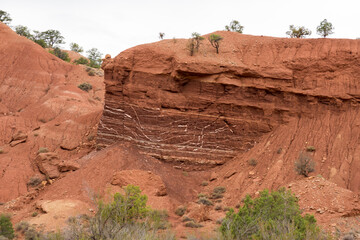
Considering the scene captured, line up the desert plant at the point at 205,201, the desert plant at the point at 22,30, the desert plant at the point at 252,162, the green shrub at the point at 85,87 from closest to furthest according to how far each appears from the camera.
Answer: the desert plant at the point at 205,201 → the desert plant at the point at 252,162 → the green shrub at the point at 85,87 → the desert plant at the point at 22,30

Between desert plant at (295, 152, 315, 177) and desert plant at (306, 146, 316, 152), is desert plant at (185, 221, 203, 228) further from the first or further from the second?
desert plant at (306, 146, 316, 152)

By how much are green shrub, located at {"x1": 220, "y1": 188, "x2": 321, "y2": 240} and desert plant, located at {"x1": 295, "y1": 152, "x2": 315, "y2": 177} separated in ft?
16.0

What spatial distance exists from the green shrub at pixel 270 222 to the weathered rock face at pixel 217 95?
8.74 m

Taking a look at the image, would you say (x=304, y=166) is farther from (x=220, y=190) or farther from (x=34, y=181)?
(x=34, y=181)

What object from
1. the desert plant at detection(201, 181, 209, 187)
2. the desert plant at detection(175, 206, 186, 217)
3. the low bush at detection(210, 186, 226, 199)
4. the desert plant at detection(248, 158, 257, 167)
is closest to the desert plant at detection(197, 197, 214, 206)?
the low bush at detection(210, 186, 226, 199)

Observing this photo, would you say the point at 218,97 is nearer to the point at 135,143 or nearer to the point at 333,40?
the point at 135,143

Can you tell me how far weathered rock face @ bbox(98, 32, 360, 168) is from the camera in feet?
65.4

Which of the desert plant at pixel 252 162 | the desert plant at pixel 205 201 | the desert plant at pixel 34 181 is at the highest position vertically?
the desert plant at pixel 252 162

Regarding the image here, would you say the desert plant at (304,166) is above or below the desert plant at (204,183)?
above

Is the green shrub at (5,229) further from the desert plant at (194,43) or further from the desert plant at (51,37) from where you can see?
the desert plant at (51,37)

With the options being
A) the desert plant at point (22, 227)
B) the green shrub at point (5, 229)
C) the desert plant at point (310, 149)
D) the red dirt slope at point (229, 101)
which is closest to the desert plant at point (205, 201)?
the red dirt slope at point (229, 101)

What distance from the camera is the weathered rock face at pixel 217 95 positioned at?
1993 centimetres

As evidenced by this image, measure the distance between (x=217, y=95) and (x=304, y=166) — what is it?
272 inches

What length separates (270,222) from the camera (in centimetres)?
962
